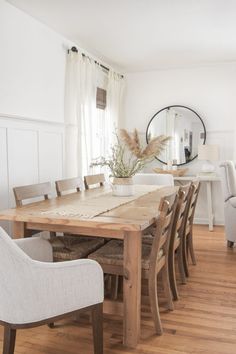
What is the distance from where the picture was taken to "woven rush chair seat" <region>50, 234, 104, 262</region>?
2.41 meters

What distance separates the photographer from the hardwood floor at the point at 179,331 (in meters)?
2.09

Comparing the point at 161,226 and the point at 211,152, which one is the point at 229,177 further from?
the point at 161,226

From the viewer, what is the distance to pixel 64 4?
3135 mm

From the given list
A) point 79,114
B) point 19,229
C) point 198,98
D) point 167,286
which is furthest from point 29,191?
point 198,98

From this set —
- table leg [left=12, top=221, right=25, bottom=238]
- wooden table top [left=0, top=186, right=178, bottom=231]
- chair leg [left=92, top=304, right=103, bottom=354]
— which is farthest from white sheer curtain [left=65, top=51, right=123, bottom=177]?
chair leg [left=92, top=304, right=103, bottom=354]

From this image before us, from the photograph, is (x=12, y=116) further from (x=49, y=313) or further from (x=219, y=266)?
(x=219, y=266)

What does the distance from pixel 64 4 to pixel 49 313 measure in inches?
102

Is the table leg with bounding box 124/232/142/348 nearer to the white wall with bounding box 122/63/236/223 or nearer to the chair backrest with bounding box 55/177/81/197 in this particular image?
the chair backrest with bounding box 55/177/81/197

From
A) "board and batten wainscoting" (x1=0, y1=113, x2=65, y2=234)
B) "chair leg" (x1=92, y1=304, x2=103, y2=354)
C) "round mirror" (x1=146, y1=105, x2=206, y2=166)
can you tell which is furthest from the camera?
"round mirror" (x1=146, y1=105, x2=206, y2=166)

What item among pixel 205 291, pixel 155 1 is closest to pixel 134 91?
pixel 155 1

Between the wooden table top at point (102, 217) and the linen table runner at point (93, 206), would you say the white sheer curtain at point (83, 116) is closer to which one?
the linen table runner at point (93, 206)

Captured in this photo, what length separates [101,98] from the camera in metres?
5.02

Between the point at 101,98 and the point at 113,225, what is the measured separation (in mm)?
3319

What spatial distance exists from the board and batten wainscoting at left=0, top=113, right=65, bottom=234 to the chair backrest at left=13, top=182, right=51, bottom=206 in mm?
442
